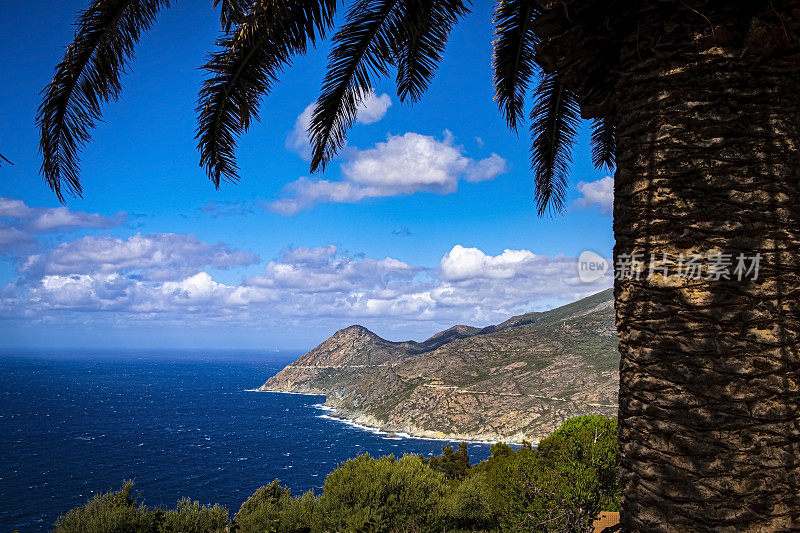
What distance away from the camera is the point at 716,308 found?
2.16 m

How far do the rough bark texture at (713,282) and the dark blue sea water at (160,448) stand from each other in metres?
55.7

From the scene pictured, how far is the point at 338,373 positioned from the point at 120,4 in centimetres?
20135

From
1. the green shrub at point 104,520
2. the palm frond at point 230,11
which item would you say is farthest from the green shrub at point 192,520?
the palm frond at point 230,11

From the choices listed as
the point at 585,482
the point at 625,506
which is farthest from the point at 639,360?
the point at 585,482

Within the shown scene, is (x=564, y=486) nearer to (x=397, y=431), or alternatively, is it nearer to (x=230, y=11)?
(x=230, y=11)

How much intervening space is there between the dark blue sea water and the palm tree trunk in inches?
2193

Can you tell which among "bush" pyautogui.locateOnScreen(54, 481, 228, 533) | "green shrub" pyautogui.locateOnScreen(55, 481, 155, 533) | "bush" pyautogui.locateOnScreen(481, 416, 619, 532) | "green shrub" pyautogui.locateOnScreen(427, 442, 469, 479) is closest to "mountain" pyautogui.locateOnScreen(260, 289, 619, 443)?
"green shrub" pyautogui.locateOnScreen(427, 442, 469, 479)

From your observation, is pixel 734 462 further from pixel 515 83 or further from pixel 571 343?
pixel 571 343

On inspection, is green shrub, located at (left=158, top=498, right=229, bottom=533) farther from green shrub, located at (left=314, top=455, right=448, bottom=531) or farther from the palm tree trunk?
the palm tree trunk

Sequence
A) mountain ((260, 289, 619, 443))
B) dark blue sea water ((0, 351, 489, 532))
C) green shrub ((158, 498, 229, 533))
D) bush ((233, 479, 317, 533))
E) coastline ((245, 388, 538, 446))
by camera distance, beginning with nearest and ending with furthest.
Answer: green shrub ((158, 498, 229, 533)) < bush ((233, 479, 317, 533)) < dark blue sea water ((0, 351, 489, 532)) < mountain ((260, 289, 619, 443)) < coastline ((245, 388, 538, 446))

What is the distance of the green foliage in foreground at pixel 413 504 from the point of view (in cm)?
1285

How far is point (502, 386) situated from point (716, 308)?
342 feet

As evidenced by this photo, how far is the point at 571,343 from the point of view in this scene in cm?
11038

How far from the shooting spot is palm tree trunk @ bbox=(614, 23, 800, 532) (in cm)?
207
